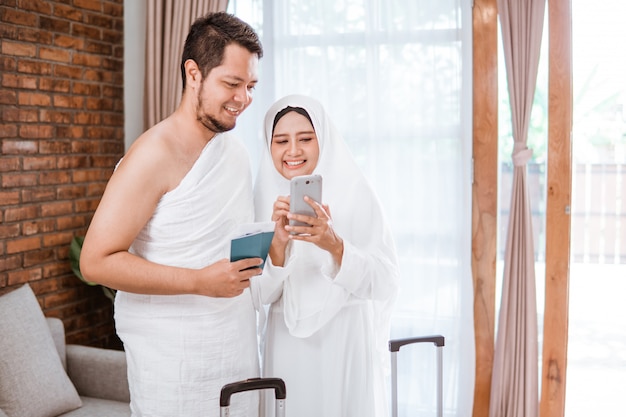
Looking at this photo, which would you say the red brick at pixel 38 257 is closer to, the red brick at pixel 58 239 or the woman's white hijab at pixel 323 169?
the red brick at pixel 58 239

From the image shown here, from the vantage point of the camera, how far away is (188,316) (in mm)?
2172

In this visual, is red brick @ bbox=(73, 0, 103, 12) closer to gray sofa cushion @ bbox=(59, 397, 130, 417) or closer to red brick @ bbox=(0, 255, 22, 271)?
red brick @ bbox=(0, 255, 22, 271)

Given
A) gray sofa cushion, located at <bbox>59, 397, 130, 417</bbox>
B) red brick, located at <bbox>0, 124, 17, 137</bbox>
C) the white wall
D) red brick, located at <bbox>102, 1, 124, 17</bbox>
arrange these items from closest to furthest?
gray sofa cushion, located at <bbox>59, 397, 130, 417</bbox> < red brick, located at <bbox>0, 124, 17, 137</bbox> < red brick, located at <bbox>102, 1, 124, 17</bbox> < the white wall

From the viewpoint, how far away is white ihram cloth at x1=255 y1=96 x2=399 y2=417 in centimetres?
237

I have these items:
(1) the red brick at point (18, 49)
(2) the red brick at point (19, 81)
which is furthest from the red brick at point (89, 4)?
(2) the red brick at point (19, 81)

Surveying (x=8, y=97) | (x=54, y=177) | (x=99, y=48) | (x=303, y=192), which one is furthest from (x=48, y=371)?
(x=99, y=48)

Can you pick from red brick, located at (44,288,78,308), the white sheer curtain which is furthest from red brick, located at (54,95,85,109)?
the white sheer curtain

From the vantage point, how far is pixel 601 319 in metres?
3.57

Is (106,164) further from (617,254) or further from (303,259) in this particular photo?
(617,254)

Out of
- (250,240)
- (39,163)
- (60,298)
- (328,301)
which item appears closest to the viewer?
(250,240)

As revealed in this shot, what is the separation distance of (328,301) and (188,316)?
0.48 metres

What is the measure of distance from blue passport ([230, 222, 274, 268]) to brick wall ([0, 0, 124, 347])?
1751 millimetres

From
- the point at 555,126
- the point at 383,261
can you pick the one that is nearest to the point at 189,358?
the point at 383,261

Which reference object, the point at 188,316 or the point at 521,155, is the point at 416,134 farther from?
the point at 188,316
